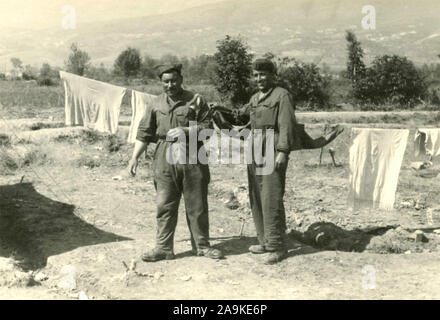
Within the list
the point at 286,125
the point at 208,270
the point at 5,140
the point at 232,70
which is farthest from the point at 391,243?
the point at 232,70

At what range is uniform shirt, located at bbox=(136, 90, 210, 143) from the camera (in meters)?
5.41

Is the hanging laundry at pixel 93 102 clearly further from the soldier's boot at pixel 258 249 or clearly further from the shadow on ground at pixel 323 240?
the soldier's boot at pixel 258 249

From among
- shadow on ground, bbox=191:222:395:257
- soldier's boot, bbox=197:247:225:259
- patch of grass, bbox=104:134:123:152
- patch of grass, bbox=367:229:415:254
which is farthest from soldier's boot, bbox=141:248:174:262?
patch of grass, bbox=104:134:123:152

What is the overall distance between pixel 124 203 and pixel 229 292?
13.0 ft

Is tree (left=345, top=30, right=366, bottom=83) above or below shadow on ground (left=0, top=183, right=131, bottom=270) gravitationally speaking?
above

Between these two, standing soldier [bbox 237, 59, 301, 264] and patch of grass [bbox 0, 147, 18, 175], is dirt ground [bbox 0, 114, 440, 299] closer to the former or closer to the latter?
patch of grass [bbox 0, 147, 18, 175]

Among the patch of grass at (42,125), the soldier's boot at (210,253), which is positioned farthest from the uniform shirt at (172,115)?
the patch of grass at (42,125)

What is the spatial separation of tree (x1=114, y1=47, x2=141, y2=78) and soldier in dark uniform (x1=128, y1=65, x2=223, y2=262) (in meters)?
50.0

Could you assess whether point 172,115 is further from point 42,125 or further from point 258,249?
point 42,125

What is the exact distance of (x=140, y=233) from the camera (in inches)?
278

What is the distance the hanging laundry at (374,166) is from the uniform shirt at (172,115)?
287 centimetres

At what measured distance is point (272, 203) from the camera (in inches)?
220

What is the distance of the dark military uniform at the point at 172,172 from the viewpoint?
5434 millimetres
